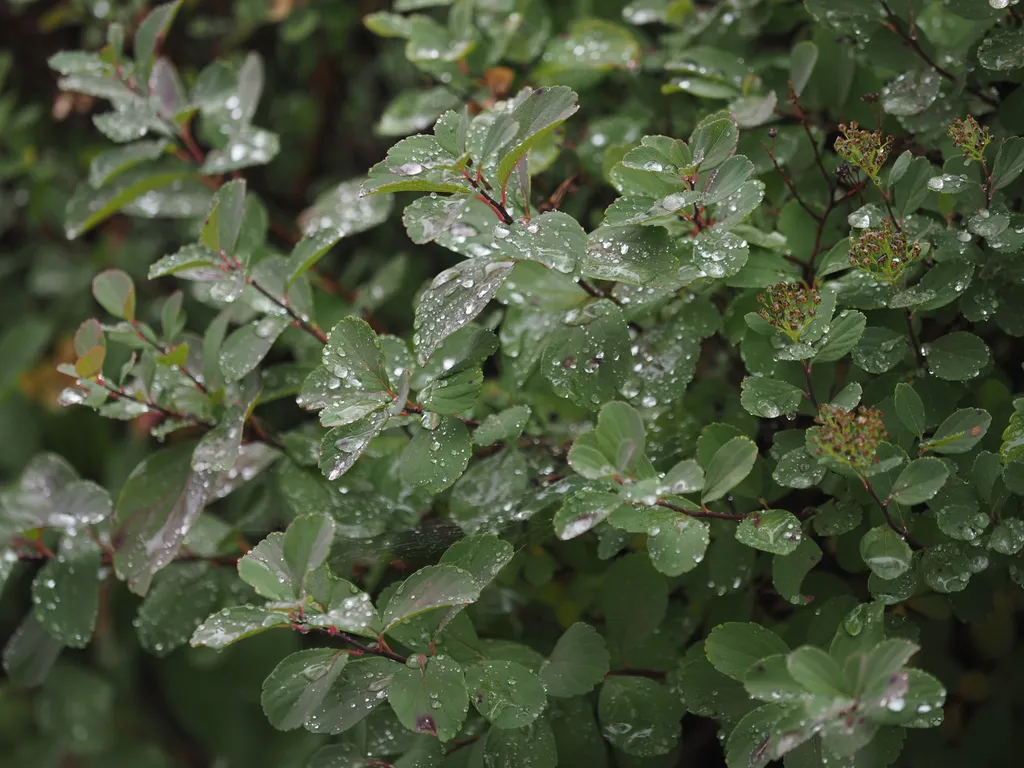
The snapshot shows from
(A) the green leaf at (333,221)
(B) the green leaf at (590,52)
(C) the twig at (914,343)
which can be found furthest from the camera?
(B) the green leaf at (590,52)

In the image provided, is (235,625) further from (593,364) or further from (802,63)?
(802,63)

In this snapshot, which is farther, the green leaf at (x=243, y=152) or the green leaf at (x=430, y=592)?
the green leaf at (x=243, y=152)

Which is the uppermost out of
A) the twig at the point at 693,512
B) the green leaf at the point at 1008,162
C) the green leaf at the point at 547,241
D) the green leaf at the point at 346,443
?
the green leaf at the point at 1008,162

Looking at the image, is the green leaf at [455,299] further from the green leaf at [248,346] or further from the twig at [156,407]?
the twig at [156,407]

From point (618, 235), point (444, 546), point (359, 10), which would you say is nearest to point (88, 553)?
point (444, 546)

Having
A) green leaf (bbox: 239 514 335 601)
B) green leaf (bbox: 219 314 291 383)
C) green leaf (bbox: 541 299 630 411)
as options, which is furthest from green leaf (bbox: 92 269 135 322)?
green leaf (bbox: 541 299 630 411)

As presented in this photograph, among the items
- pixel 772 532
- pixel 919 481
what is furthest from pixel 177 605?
pixel 919 481

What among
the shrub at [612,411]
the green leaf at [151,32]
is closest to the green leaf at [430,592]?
the shrub at [612,411]
